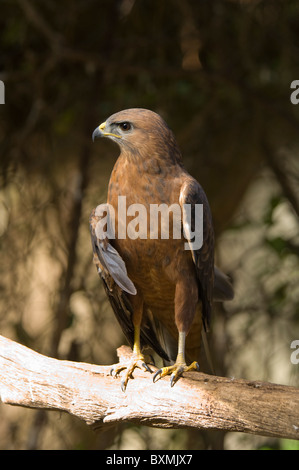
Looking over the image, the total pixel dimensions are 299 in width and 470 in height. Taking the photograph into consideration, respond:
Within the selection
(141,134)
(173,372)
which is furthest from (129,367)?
(141,134)

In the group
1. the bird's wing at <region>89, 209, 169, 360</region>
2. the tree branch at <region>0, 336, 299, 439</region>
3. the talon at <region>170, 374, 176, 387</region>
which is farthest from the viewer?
the bird's wing at <region>89, 209, 169, 360</region>

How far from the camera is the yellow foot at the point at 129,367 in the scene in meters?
2.59

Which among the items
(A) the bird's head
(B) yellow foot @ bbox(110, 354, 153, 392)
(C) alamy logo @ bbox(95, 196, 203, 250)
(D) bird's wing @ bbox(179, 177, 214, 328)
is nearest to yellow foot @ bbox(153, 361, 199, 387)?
(B) yellow foot @ bbox(110, 354, 153, 392)

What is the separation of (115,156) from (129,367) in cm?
234

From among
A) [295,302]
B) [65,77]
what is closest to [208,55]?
[65,77]

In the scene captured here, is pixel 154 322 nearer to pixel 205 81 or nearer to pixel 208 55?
pixel 205 81

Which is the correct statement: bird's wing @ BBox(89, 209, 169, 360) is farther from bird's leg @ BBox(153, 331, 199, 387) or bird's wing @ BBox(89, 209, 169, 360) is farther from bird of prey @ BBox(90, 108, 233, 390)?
bird's leg @ BBox(153, 331, 199, 387)

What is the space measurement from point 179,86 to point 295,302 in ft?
6.11

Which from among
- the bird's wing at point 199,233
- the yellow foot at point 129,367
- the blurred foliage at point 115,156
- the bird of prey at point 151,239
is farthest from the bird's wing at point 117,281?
the blurred foliage at point 115,156

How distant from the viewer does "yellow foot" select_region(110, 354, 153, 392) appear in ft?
8.50

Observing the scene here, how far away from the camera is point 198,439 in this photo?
452 cm

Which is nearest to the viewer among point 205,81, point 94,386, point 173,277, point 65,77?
point 94,386

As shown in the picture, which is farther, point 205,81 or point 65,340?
point 65,340

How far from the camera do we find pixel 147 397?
8.08 ft
